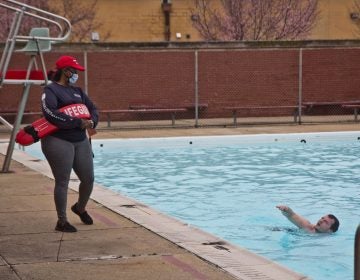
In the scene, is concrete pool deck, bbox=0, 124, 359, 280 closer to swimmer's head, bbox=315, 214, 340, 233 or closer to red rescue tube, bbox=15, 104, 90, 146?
red rescue tube, bbox=15, 104, 90, 146

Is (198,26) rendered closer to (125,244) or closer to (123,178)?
(123,178)

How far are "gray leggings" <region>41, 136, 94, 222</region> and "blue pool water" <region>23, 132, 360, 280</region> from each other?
7.43 feet

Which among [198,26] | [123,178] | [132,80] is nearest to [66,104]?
[123,178]

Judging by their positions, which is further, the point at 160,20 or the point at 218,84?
the point at 160,20

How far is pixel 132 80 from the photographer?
25.1m

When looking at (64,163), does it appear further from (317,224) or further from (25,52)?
(25,52)

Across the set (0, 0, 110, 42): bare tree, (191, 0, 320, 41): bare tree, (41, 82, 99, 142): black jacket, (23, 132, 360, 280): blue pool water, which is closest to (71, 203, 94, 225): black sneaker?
(41, 82, 99, 142): black jacket

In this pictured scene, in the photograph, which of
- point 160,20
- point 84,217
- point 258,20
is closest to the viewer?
point 84,217

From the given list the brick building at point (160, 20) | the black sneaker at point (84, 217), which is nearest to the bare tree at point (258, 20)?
the brick building at point (160, 20)

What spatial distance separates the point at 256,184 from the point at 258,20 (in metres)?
19.4

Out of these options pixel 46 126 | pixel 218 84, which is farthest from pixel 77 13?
pixel 46 126

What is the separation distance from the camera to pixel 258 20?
32875 millimetres

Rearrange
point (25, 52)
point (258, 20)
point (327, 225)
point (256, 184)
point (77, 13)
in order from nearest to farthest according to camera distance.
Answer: point (327, 225) → point (25, 52) → point (256, 184) → point (258, 20) → point (77, 13)

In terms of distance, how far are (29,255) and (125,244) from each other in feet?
3.33
